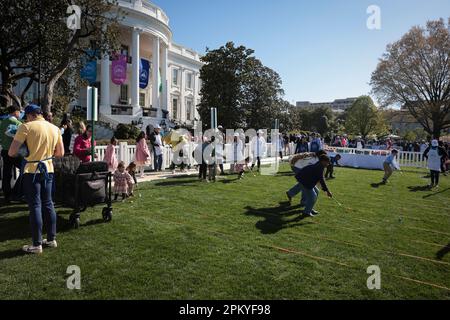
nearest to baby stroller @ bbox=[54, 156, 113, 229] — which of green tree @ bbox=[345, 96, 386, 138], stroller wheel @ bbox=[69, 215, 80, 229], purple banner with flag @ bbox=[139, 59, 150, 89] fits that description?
stroller wheel @ bbox=[69, 215, 80, 229]

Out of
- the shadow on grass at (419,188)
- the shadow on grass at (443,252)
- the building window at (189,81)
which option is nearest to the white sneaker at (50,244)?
the shadow on grass at (443,252)

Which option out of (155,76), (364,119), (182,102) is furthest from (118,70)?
(364,119)

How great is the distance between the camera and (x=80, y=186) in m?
5.64

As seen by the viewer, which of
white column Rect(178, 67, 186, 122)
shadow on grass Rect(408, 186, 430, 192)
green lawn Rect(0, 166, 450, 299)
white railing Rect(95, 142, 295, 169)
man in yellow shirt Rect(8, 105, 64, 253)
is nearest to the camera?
green lawn Rect(0, 166, 450, 299)

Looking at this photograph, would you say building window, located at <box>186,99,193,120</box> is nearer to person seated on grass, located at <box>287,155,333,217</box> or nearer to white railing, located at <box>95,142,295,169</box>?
white railing, located at <box>95,142,295,169</box>

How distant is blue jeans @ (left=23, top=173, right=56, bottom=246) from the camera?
4.53 m

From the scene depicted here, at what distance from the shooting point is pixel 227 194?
926 cm

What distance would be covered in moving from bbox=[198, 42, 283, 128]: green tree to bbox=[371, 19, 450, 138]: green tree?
16090 millimetres

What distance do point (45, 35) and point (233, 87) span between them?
69.4ft

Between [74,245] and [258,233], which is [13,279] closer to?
[74,245]

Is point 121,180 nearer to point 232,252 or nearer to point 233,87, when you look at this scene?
point 232,252

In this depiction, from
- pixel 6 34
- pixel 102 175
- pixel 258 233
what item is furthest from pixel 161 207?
pixel 6 34

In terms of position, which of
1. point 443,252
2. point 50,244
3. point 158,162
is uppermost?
point 158,162

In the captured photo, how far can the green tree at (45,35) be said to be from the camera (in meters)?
11.2
